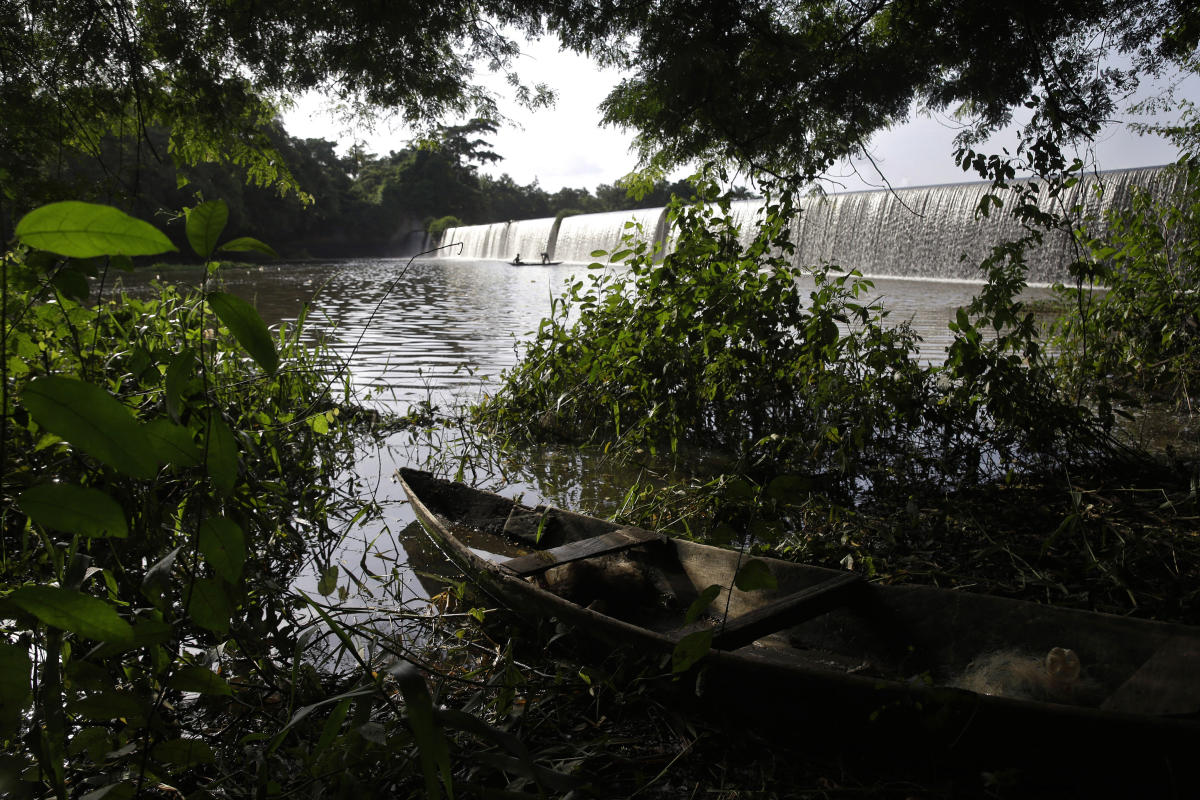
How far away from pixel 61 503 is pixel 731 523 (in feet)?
11.7

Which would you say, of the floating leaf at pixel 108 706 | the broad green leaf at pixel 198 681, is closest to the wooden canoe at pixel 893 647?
the broad green leaf at pixel 198 681

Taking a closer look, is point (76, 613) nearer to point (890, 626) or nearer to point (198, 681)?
point (198, 681)

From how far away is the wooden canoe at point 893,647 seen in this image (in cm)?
189

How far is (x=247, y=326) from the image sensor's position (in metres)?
1.14

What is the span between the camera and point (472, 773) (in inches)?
78.8

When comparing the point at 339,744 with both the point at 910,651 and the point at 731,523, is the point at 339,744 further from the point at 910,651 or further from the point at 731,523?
the point at 731,523

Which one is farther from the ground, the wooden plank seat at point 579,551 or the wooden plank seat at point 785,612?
the wooden plank seat at point 785,612

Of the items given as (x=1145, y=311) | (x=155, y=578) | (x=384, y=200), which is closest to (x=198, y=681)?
(x=155, y=578)

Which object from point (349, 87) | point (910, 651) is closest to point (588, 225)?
point (349, 87)

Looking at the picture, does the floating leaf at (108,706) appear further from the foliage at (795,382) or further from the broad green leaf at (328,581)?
the foliage at (795,382)

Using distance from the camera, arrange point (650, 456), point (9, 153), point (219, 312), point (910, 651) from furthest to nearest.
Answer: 1. point (650, 456)
2. point (9, 153)
3. point (910, 651)
4. point (219, 312)

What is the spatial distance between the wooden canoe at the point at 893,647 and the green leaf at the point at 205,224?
165 centimetres

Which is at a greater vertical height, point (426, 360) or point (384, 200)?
point (384, 200)

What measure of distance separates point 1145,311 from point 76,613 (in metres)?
7.32
